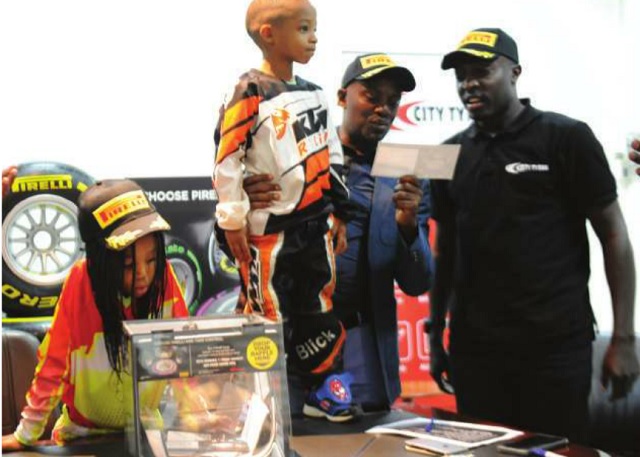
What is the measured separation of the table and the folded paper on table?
3 cm

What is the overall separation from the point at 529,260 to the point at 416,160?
55 centimetres

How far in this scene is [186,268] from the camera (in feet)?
12.4

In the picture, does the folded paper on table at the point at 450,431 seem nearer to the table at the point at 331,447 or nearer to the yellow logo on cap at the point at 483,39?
the table at the point at 331,447

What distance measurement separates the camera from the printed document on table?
2164 mm

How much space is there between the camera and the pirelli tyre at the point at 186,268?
3.75 m

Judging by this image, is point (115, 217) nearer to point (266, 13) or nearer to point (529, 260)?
point (266, 13)

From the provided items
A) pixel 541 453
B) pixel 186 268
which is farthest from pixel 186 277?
pixel 541 453

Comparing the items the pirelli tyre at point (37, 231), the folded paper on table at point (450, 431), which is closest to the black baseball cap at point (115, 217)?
the folded paper on table at point (450, 431)

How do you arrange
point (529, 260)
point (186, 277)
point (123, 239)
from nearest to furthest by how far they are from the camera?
point (123, 239), point (529, 260), point (186, 277)

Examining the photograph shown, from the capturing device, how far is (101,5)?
4.12 metres

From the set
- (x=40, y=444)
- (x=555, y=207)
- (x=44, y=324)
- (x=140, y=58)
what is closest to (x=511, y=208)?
(x=555, y=207)

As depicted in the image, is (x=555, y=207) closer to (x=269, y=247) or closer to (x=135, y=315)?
(x=269, y=247)

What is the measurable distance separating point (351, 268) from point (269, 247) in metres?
0.37

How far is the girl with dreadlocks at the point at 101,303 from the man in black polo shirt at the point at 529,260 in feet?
3.40
